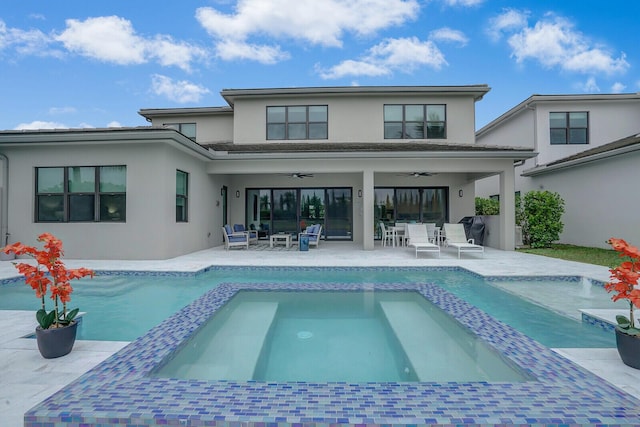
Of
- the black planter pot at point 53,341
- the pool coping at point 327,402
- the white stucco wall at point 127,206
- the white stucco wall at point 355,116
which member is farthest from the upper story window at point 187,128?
the pool coping at point 327,402

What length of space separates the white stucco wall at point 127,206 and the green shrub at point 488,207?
13.9 m

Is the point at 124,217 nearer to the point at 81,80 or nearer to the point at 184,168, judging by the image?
the point at 184,168

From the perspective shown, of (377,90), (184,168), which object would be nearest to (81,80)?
(184,168)

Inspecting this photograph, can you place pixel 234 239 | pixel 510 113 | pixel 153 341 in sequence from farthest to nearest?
pixel 510 113
pixel 234 239
pixel 153 341

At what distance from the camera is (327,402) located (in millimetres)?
2562

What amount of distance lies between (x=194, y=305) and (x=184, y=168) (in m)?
6.71

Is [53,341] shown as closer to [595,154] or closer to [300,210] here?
[300,210]

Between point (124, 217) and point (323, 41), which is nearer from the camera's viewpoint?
point (124, 217)

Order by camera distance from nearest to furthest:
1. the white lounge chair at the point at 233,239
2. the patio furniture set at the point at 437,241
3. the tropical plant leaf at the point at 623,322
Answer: the tropical plant leaf at the point at 623,322, the patio furniture set at the point at 437,241, the white lounge chair at the point at 233,239

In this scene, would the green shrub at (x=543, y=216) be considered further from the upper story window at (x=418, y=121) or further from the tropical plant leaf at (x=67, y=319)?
the tropical plant leaf at (x=67, y=319)

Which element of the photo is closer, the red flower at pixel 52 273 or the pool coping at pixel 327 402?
the pool coping at pixel 327 402

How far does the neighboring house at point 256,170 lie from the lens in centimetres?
991

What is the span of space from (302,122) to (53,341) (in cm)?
1297

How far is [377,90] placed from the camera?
1434 centimetres
